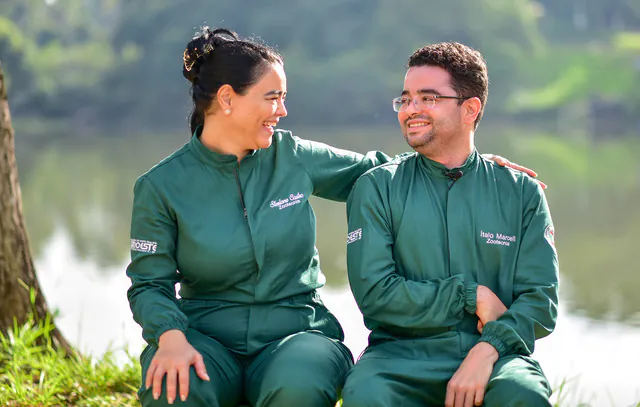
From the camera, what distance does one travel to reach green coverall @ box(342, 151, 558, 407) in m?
2.71

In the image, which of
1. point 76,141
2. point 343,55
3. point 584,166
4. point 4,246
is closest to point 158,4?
point 343,55

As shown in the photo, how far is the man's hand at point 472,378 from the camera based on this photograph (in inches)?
103

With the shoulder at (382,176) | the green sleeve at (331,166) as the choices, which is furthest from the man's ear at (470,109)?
the green sleeve at (331,166)

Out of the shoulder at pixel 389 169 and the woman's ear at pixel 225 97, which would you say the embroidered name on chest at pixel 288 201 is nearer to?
the shoulder at pixel 389 169

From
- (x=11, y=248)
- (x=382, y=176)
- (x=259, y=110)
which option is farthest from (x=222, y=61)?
(x=11, y=248)

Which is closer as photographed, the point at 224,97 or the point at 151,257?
the point at 151,257

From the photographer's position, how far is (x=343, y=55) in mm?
41594

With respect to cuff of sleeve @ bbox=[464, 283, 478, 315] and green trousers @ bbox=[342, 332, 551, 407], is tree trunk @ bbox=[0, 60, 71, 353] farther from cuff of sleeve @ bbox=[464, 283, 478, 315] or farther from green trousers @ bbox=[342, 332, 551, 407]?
cuff of sleeve @ bbox=[464, 283, 478, 315]

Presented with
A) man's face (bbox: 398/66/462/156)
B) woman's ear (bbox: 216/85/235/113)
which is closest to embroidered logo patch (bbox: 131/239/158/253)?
woman's ear (bbox: 216/85/235/113)

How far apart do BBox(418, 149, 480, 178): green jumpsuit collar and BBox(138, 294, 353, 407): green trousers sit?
58cm

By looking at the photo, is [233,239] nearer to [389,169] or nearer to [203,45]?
[389,169]

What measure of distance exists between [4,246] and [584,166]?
1834 centimetres

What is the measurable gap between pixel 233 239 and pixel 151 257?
27 centimetres

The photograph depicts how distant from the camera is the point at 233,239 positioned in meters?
2.91
